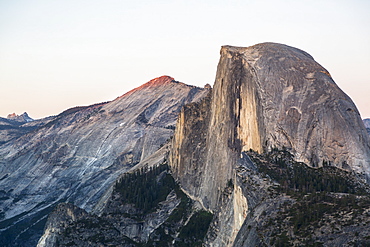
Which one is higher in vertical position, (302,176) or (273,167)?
(273,167)

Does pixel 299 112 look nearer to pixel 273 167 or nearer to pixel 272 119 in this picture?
pixel 272 119

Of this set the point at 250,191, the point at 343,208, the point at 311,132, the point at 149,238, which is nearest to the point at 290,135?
the point at 311,132

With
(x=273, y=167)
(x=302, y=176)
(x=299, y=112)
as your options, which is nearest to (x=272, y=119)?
(x=299, y=112)

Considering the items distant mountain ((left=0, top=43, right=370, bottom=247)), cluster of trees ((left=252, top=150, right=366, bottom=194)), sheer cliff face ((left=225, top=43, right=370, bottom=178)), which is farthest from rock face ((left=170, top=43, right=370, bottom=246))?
cluster of trees ((left=252, top=150, right=366, bottom=194))

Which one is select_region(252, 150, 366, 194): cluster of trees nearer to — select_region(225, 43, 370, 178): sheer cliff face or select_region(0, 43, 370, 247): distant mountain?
select_region(0, 43, 370, 247): distant mountain

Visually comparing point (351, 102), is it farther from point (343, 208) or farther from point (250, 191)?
point (343, 208)

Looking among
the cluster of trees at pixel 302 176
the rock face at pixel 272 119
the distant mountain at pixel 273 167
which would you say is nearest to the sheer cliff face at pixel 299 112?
the rock face at pixel 272 119

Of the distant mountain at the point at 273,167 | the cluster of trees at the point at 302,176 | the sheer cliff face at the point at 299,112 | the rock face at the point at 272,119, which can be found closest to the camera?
the distant mountain at the point at 273,167

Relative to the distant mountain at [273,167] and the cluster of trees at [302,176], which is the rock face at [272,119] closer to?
the distant mountain at [273,167]
